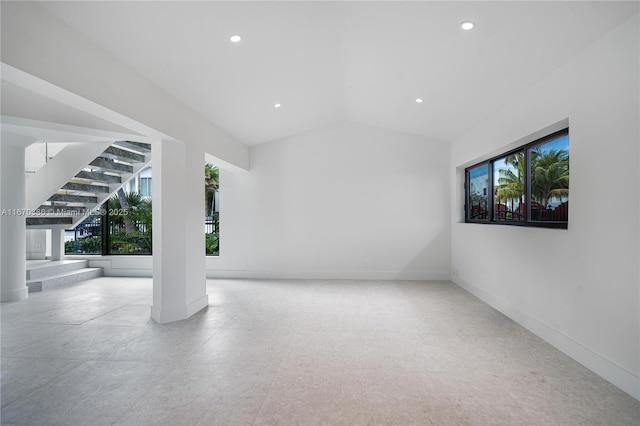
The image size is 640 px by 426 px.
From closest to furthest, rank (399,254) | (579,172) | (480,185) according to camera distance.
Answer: (579,172) < (480,185) < (399,254)

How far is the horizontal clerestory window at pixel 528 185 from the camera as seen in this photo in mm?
3526

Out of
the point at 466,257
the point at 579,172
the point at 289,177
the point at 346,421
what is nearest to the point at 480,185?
the point at 466,257

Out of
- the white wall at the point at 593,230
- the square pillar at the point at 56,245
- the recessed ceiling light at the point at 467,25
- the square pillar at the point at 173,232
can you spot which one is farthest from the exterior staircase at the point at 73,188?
the white wall at the point at 593,230

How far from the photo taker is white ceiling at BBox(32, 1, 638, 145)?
8.47 feet


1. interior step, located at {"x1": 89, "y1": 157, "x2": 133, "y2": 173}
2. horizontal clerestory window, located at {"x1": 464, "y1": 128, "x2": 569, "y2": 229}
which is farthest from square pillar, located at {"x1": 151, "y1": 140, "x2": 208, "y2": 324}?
horizontal clerestory window, located at {"x1": 464, "y1": 128, "x2": 569, "y2": 229}

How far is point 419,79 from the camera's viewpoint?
4.20 metres

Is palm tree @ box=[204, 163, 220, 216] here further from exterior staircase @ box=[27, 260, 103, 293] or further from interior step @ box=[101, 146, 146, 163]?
exterior staircase @ box=[27, 260, 103, 293]

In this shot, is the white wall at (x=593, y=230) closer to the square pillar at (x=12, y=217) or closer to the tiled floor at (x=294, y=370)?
the tiled floor at (x=294, y=370)

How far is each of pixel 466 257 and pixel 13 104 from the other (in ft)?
20.0

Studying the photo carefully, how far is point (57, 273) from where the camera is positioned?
671 cm

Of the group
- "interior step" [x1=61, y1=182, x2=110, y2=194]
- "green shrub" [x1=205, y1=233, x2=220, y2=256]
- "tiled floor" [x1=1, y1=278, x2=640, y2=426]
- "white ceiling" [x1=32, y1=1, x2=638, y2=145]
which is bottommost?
"tiled floor" [x1=1, y1=278, x2=640, y2=426]

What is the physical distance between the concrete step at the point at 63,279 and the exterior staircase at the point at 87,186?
0.95 metres

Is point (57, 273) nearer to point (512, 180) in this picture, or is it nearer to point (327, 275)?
point (327, 275)

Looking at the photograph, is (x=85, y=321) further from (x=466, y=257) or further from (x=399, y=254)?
(x=466, y=257)
